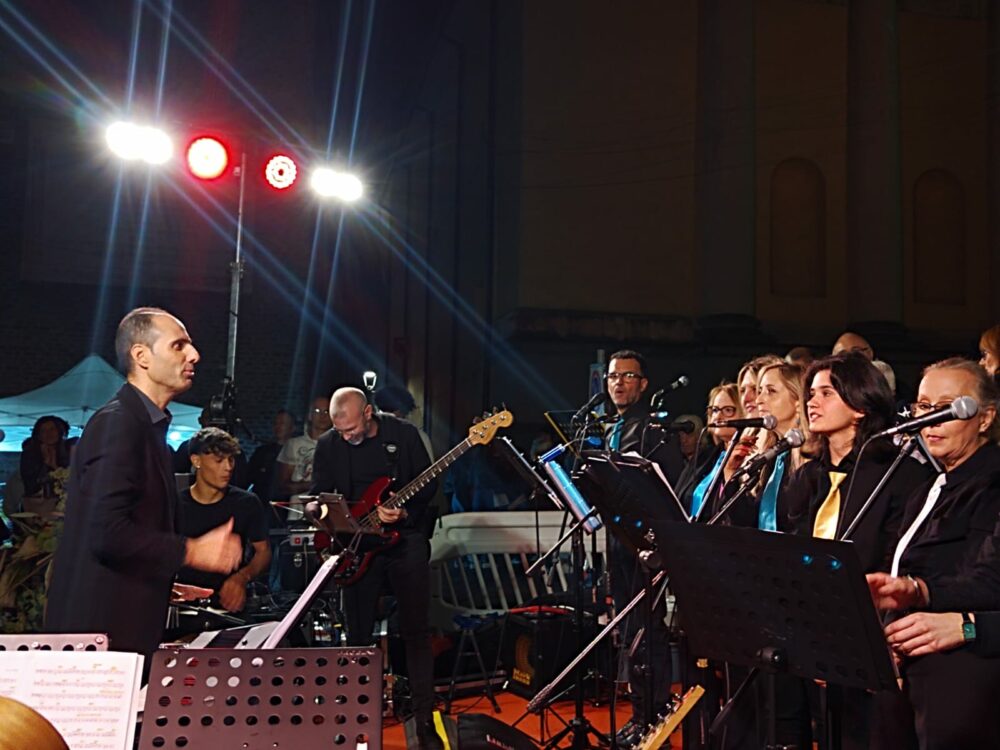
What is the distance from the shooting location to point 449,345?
50.2 ft

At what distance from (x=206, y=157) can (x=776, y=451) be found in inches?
217

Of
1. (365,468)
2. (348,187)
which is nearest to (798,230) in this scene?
(348,187)

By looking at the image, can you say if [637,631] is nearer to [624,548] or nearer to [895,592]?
[624,548]

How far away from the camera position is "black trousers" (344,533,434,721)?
549 cm

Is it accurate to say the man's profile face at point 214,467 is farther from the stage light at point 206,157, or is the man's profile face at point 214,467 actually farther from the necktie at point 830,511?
the necktie at point 830,511

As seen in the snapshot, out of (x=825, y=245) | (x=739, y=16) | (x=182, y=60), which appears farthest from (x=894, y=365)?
(x=182, y=60)

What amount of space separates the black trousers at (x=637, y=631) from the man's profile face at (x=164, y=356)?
7.28 ft

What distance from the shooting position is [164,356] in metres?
3.59

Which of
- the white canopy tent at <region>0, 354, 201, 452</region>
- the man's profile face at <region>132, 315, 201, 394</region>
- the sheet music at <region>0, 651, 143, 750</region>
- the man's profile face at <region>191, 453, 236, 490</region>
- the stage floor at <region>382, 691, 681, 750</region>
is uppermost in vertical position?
the white canopy tent at <region>0, 354, 201, 452</region>

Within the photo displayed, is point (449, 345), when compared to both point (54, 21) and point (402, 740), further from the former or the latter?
point (402, 740)

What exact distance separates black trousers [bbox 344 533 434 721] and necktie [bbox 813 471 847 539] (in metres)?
2.75

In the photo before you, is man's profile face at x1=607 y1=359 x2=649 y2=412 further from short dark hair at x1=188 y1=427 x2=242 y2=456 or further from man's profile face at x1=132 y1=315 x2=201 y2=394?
man's profile face at x1=132 y1=315 x2=201 y2=394

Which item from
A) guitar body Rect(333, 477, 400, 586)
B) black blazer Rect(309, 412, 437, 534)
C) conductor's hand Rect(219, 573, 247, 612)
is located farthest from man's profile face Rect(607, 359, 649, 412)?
conductor's hand Rect(219, 573, 247, 612)

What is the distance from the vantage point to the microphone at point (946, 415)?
246 cm
